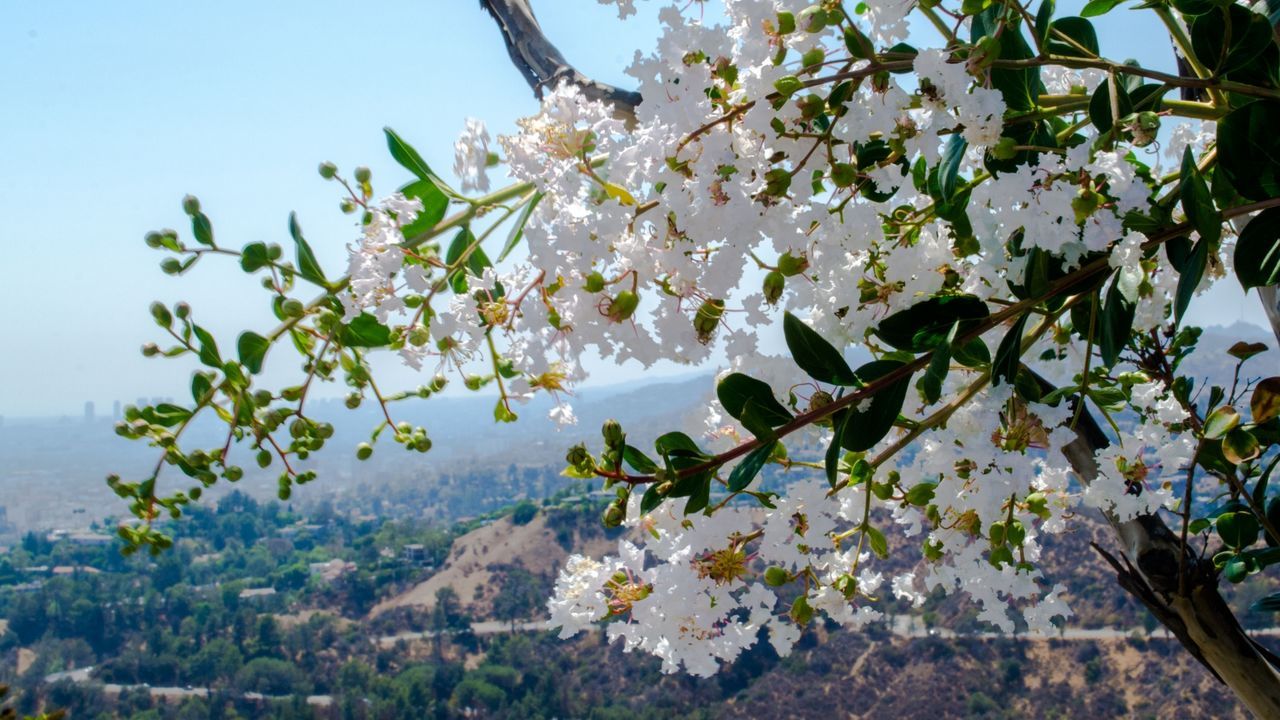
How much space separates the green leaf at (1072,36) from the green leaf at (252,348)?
0.82 metres

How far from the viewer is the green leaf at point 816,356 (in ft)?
2.32

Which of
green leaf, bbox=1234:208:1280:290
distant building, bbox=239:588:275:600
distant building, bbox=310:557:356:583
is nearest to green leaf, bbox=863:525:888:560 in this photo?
green leaf, bbox=1234:208:1280:290

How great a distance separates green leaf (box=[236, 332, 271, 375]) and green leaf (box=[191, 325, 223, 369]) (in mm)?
24

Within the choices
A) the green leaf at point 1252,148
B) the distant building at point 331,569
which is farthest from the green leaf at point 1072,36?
the distant building at point 331,569

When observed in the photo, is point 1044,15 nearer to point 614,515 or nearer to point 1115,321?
point 1115,321

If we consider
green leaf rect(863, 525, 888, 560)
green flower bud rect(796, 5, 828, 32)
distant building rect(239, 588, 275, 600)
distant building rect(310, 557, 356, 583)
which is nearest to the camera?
green flower bud rect(796, 5, 828, 32)

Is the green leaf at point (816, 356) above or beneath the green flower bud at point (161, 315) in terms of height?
beneath

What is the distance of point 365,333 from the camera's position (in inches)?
37.0

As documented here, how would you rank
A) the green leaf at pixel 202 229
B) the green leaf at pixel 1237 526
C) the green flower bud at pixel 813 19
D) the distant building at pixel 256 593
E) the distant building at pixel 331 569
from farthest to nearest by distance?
the distant building at pixel 331 569 → the distant building at pixel 256 593 → the green leaf at pixel 1237 526 → the green leaf at pixel 202 229 → the green flower bud at pixel 813 19

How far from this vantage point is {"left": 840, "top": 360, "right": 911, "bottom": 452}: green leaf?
0.70 meters

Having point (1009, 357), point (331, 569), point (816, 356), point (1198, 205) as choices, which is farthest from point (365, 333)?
point (331, 569)

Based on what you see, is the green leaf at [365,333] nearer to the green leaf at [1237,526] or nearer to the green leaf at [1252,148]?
the green leaf at [1252,148]

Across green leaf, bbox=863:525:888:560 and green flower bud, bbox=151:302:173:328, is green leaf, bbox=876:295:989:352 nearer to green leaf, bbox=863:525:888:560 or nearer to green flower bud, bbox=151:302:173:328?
green leaf, bbox=863:525:888:560

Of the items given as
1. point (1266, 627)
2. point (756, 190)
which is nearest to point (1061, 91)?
point (756, 190)
